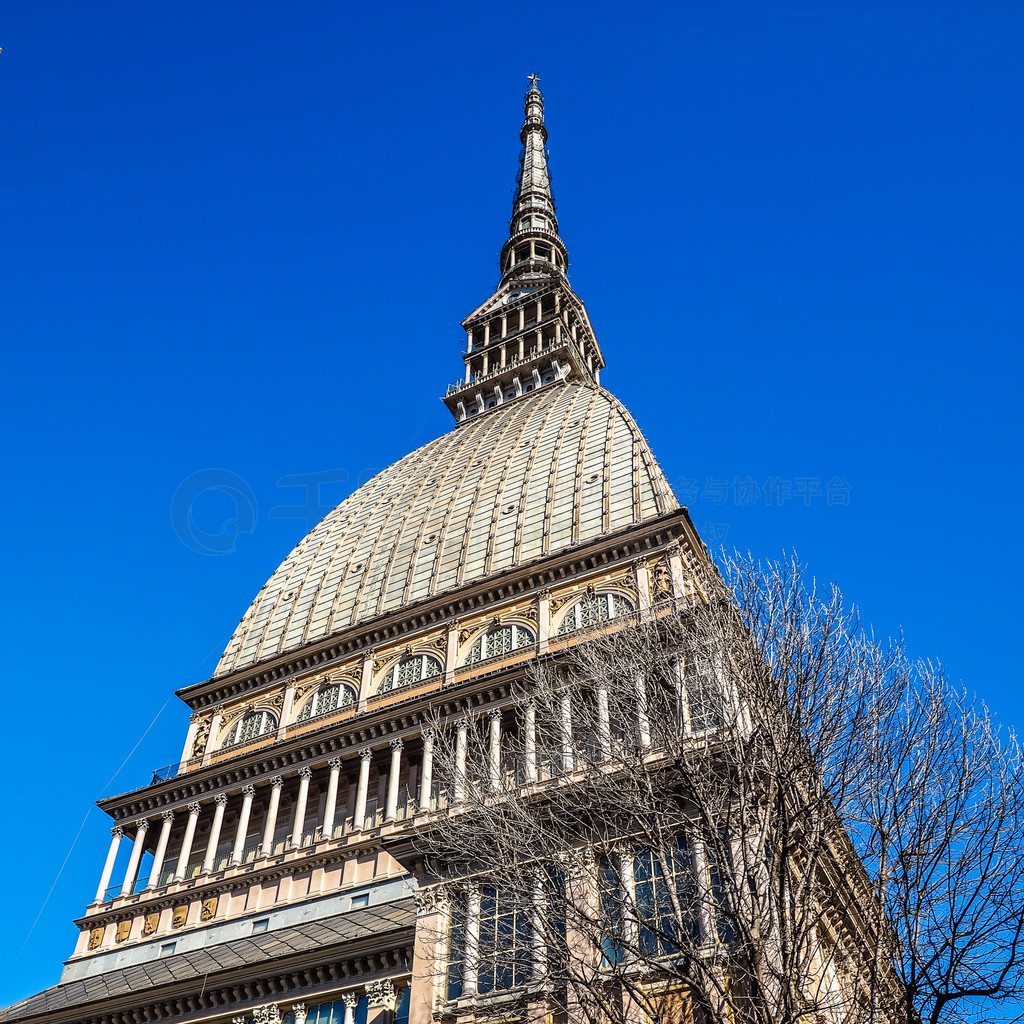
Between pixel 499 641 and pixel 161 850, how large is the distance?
1529cm

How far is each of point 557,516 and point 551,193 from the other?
170ft

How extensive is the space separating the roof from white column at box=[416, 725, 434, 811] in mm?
3516

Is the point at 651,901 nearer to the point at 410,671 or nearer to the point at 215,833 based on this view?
the point at 410,671

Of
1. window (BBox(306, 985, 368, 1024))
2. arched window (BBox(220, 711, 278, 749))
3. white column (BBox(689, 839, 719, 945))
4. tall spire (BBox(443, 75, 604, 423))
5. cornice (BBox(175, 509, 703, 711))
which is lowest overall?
white column (BBox(689, 839, 719, 945))

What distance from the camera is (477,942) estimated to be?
2231cm

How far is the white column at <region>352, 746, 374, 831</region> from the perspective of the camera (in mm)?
38062

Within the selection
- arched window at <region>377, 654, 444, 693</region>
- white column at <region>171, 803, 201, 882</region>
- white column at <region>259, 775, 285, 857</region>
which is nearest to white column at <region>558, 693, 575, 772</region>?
white column at <region>259, 775, 285, 857</region>

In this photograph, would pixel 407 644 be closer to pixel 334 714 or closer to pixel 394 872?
pixel 334 714

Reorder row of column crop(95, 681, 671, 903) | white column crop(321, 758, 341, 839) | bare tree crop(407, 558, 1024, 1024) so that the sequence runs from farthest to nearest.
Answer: white column crop(321, 758, 341, 839)
row of column crop(95, 681, 671, 903)
bare tree crop(407, 558, 1024, 1024)

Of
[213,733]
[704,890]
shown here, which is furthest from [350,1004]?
[213,733]

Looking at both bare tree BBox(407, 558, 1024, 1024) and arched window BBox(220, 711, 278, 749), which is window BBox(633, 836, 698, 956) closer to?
bare tree BBox(407, 558, 1024, 1024)

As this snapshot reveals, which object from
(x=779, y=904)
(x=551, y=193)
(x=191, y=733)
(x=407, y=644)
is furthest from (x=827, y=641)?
(x=551, y=193)

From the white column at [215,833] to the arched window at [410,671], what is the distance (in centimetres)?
739

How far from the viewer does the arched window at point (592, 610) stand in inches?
1605
